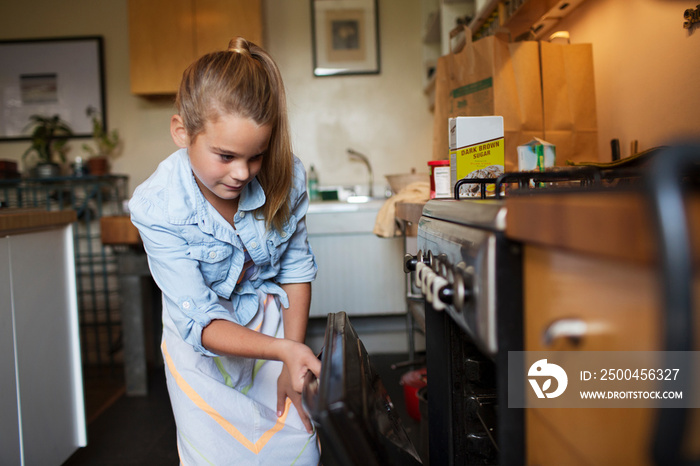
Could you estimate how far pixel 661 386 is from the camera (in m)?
0.33

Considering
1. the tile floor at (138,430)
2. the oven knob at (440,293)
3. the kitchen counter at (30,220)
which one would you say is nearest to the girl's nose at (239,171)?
the oven knob at (440,293)

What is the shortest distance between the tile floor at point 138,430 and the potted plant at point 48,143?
1311 mm

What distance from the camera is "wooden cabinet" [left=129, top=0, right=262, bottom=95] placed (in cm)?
299

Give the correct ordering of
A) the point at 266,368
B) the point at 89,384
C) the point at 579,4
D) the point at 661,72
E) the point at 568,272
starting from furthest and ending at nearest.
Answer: the point at 89,384 < the point at 579,4 < the point at 661,72 < the point at 266,368 < the point at 568,272

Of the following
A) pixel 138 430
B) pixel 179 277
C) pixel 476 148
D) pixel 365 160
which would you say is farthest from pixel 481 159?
pixel 365 160

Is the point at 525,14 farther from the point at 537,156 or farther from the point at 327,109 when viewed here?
the point at 327,109

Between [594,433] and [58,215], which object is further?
[58,215]

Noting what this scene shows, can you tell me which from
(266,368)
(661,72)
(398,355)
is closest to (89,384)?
(398,355)

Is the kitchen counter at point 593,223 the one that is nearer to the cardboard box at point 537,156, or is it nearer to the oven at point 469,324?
the oven at point 469,324

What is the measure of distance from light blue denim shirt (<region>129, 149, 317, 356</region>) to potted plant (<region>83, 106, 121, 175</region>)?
2399mm

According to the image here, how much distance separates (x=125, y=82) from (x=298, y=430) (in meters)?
2.94

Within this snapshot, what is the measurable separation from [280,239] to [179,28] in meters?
2.38

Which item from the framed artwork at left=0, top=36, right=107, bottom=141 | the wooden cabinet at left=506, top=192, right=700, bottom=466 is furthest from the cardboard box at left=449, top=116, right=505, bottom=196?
the framed artwork at left=0, top=36, right=107, bottom=141

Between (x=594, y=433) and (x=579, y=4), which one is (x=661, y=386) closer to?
(x=594, y=433)
